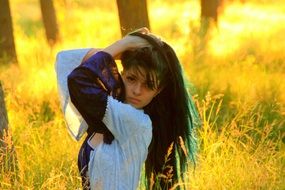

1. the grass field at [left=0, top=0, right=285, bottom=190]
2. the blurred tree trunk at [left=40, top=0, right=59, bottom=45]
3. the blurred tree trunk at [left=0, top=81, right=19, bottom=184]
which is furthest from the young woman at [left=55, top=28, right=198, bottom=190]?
the blurred tree trunk at [left=40, top=0, right=59, bottom=45]

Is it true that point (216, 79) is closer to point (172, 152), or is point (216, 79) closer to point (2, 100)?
point (2, 100)

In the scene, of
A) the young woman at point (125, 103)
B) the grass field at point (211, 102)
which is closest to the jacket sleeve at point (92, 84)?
the young woman at point (125, 103)

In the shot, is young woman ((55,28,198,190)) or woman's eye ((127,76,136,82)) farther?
woman's eye ((127,76,136,82))

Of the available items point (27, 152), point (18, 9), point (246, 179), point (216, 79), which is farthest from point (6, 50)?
point (18, 9)

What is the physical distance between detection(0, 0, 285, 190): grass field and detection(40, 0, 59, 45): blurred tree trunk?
217 mm

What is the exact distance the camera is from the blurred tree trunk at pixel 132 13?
632 centimetres

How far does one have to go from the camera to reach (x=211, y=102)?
6055mm

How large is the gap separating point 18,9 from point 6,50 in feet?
37.5

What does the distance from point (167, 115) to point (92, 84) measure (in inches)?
19.1

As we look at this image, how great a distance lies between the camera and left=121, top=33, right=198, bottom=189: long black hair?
2791 mm

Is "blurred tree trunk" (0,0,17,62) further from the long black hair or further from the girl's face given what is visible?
the girl's face

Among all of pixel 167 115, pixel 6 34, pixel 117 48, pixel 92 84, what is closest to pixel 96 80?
pixel 92 84

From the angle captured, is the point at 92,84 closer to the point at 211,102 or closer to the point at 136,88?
the point at 136,88

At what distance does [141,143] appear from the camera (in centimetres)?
287
